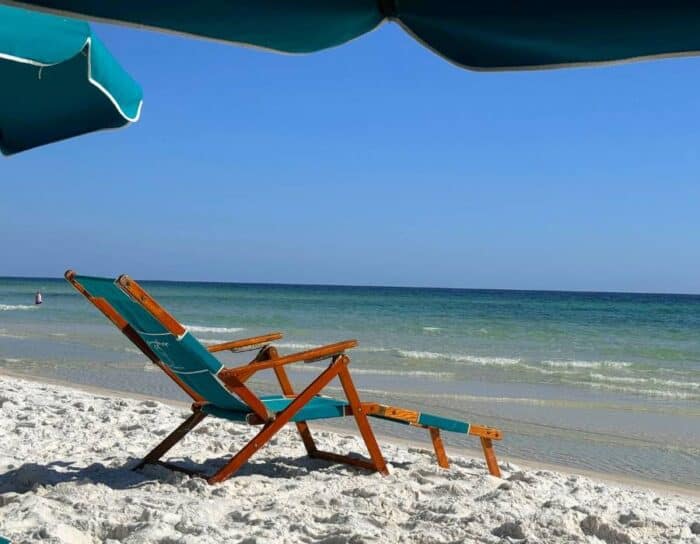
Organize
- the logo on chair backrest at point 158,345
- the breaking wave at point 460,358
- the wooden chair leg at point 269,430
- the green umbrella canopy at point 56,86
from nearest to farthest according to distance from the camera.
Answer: the green umbrella canopy at point 56,86 < the logo on chair backrest at point 158,345 < the wooden chair leg at point 269,430 < the breaking wave at point 460,358

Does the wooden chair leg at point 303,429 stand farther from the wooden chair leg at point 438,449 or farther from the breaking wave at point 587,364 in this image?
the breaking wave at point 587,364

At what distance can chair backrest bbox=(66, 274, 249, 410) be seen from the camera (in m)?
3.76

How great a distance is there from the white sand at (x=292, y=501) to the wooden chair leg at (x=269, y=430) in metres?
0.07

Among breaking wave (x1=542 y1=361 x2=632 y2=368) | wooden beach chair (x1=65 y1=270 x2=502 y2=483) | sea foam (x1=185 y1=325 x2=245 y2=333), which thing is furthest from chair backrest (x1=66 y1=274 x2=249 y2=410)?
sea foam (x1=185 y1=325 x2=245 y2=333)

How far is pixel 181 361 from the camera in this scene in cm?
393

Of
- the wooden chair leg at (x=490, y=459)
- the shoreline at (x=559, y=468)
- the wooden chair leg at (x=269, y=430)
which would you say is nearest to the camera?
the wooden chair leg at (x=269, y=430)

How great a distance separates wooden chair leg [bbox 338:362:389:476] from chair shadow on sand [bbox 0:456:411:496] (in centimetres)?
16

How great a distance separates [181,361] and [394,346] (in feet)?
40.9

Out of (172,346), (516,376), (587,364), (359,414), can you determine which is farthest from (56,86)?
(587,364)

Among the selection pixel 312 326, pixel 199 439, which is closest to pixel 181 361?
pixel 199 439

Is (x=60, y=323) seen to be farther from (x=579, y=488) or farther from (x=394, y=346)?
(x=579, y=488)

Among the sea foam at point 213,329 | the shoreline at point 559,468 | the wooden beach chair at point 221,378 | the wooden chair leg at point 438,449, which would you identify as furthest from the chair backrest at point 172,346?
the sea foam at point 213,329

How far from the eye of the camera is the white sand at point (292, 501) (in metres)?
3.33

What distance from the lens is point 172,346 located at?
3852 millimetres
